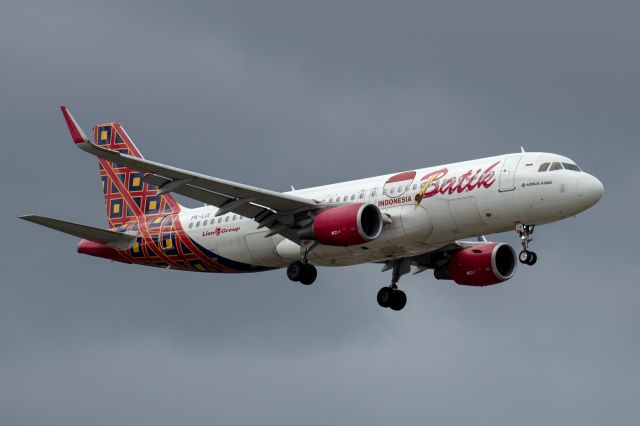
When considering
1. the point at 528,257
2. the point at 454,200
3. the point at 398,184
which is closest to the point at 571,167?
the point at 528,257

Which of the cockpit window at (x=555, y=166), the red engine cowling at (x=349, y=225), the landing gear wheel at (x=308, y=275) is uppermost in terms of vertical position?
the cockpit window at (x=555, y=166)

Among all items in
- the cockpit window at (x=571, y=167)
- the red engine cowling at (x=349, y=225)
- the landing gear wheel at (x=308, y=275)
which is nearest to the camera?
the cockpit window at (x=571, y=167)

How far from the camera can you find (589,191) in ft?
194

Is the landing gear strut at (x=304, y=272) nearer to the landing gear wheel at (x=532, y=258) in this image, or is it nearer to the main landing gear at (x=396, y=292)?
the main landing gear at (x=396, y=292)

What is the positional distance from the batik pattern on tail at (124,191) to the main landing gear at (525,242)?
58.8 feet

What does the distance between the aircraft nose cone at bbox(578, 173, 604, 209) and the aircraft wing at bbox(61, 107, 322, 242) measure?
35.9 ft

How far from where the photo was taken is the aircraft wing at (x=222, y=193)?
2297 inches

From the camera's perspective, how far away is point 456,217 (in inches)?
2376

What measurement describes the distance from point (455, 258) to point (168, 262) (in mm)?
13009

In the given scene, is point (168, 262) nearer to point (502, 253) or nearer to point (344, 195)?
point (344, 195)

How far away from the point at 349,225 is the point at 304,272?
3.65 m

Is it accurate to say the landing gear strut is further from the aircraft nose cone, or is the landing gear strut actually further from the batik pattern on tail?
the aircraft nose cone

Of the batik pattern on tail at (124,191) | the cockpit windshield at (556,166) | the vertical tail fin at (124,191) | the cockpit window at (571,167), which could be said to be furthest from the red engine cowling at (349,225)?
the batik pattern on tail at (124,191)

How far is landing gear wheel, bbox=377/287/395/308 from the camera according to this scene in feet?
223
